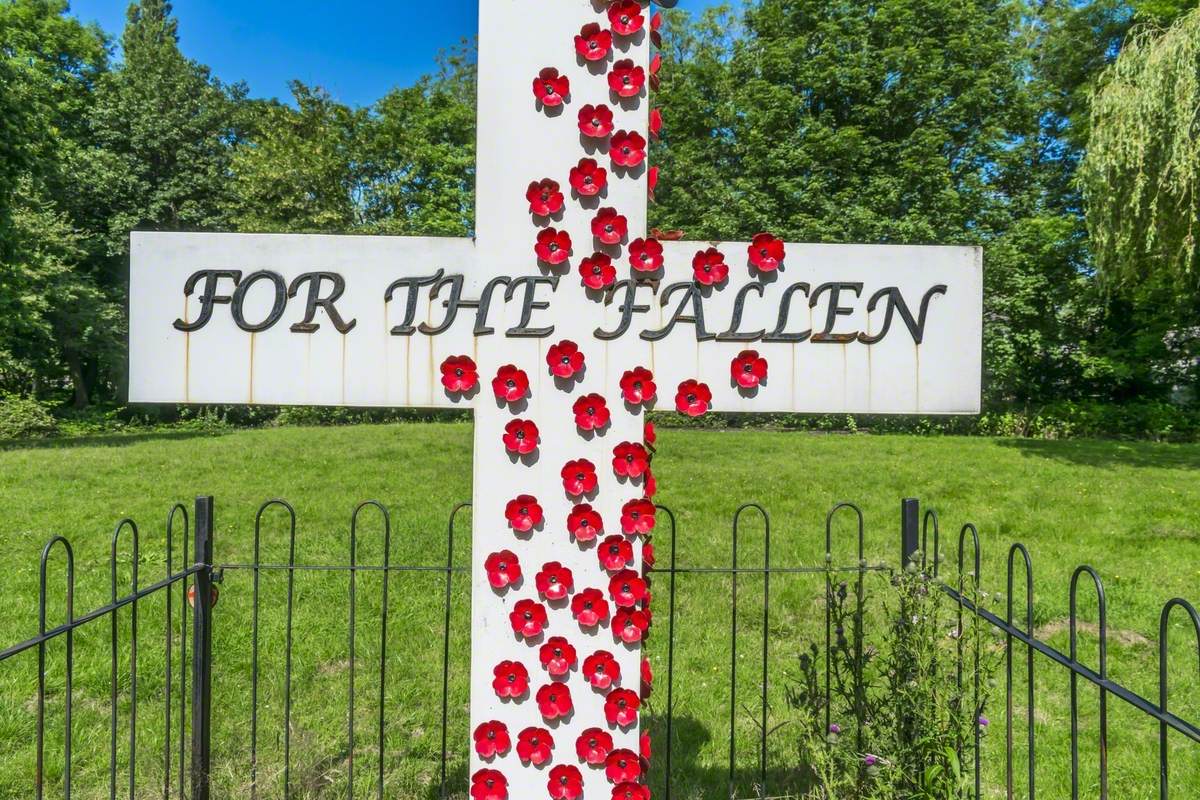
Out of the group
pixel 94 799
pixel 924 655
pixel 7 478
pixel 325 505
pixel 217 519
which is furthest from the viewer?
pixel 7 478

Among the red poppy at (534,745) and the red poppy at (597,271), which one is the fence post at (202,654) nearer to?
the red poppy at (534,745)

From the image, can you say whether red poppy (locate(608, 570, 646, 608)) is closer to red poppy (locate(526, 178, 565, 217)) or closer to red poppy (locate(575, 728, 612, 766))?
red poppy (locate(575, 728, 612, 766))

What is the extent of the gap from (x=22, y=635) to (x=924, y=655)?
16.3ft

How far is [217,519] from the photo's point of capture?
746 cm

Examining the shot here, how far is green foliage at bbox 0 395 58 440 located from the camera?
16734 millimetres

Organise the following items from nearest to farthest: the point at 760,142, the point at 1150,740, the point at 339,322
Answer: the point at 339,322
the point at 1150,740
the point at 760,142

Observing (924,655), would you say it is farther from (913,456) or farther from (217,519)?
(913,456)

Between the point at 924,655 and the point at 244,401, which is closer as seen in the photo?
the point at 244,401

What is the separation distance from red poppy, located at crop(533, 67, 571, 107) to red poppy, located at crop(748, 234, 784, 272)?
65 cm

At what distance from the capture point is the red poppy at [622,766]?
2.01 metres

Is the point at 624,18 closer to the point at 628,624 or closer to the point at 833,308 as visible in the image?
the point at 833,308

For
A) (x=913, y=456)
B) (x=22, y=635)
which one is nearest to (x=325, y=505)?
(x=22, y=635)

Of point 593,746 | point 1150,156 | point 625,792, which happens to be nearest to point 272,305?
point 593,746

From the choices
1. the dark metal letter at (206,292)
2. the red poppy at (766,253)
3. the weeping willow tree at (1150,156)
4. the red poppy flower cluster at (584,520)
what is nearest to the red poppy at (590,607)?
the red poppy flower cluster at (584,520)
